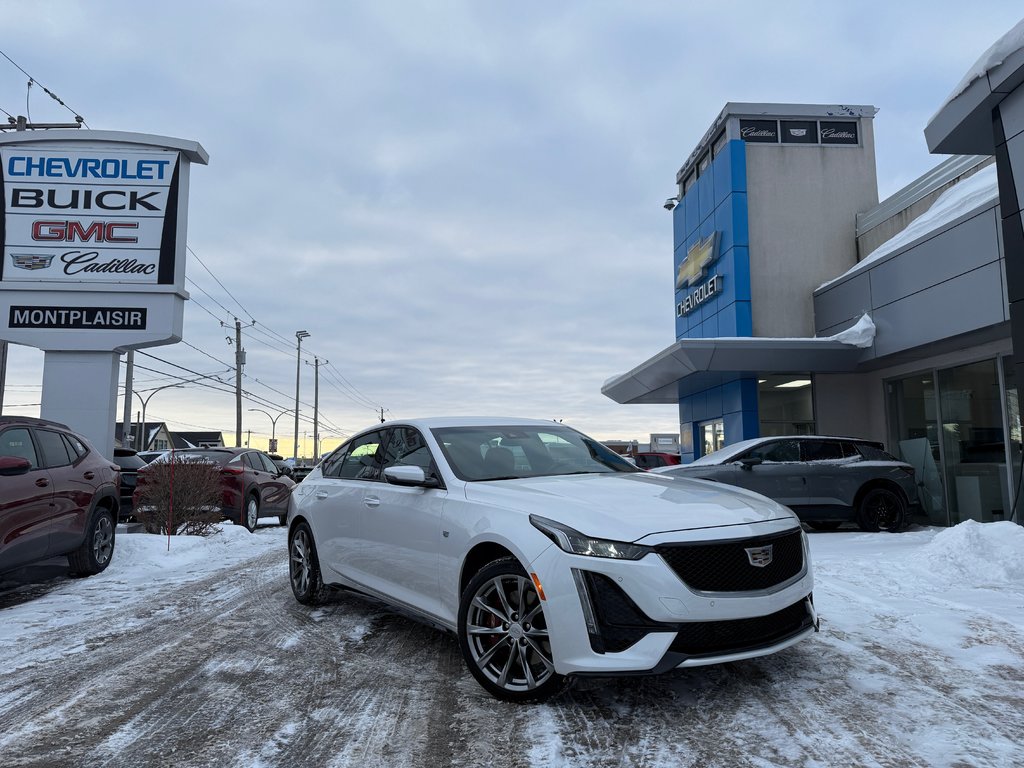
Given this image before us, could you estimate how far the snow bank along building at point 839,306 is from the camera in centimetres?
1214

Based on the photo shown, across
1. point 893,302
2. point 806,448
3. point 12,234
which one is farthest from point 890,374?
point 12,234

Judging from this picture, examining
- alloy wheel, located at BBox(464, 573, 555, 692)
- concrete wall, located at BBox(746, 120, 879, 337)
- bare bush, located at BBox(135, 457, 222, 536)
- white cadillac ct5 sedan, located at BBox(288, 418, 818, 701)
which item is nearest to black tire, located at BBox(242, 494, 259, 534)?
bare bush, located at BBox(135, 457, 222, 536)

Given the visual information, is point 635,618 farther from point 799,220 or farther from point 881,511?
point 799,220

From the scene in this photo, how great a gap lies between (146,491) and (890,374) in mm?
13984

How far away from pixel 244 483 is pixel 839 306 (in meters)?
A: 12.8

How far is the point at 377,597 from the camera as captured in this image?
205 inches

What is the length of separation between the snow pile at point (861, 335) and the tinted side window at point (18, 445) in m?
13.3

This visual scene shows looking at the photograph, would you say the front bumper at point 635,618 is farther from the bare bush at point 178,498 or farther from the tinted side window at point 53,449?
the bare bush at point 178,498

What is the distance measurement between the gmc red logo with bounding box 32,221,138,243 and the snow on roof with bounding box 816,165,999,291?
565 inches

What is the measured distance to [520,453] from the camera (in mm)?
5039

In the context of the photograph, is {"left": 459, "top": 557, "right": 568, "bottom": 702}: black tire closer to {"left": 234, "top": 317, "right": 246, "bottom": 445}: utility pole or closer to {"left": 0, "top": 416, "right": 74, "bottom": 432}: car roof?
{"left": 0, "top": 416, "right": 74, "bottom": 432}: car roof

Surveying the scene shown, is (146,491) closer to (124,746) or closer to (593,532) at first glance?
(124,746)

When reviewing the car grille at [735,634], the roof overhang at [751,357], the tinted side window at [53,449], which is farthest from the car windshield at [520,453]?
the roof overhang at [751,357]

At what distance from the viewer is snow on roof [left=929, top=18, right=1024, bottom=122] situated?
27.3ft
